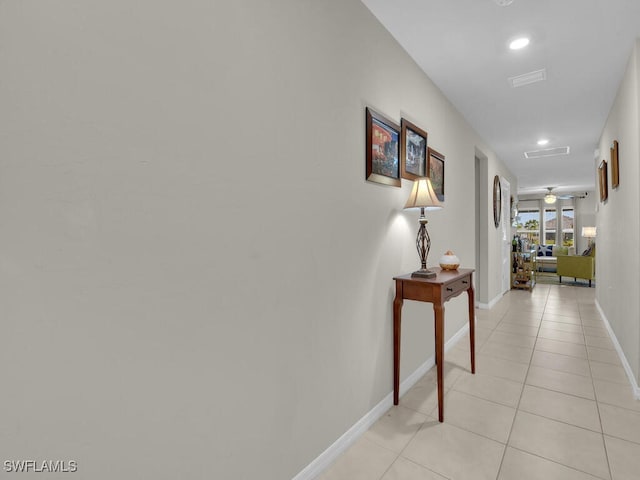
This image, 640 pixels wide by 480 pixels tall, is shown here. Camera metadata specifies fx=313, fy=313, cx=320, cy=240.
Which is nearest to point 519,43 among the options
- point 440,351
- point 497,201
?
point 440,351

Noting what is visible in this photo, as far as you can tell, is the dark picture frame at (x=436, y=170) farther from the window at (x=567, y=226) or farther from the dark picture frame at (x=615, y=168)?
the window at (x=567, y=226)

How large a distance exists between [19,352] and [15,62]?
643mm

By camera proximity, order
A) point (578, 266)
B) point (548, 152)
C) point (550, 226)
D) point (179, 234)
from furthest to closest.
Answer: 1. point (550, 226)
2. point (578, 266)
3. point (548, 152)
4. point (179, 234)

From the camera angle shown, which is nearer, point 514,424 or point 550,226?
point 514,424

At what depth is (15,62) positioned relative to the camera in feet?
2.26

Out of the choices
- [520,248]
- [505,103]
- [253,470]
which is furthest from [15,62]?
[520,248]

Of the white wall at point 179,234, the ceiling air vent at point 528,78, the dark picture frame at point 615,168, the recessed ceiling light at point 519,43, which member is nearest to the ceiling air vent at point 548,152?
the dark picture frame at point 615,168

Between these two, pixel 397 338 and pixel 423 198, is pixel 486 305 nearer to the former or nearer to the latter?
pixel 397 338

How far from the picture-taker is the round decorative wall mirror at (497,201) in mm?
5152

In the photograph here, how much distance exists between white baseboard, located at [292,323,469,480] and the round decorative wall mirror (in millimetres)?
3651

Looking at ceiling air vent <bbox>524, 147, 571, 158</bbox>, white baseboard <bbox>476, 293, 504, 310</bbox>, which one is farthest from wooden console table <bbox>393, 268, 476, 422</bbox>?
ceiling air vent <bbox>524, 147, 571, 158</bbox>

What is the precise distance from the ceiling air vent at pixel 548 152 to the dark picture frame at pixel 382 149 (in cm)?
436

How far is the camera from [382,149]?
6.56ft

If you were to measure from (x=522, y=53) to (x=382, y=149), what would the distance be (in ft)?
4.72
